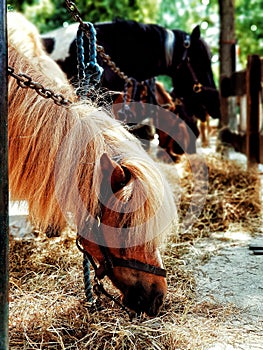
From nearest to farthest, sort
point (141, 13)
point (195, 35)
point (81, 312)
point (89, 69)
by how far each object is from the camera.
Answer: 1. point (81, 312)
2. point (89, 69)
3. point (195, 35)
4. point (141, 13)

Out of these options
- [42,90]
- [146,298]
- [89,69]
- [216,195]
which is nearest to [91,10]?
[216,195]

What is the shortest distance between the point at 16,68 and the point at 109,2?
36.4 feet

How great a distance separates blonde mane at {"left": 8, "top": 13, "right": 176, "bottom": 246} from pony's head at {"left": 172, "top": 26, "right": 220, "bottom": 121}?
3.11m

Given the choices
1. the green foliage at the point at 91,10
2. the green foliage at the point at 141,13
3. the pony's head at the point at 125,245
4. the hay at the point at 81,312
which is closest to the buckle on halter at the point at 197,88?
the hay at the point at 81,312

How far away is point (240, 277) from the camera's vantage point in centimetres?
254

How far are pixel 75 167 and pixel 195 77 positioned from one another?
3.52 metres

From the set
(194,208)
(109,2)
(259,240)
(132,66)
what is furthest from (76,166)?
(109,2)

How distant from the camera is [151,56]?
4.58 metres

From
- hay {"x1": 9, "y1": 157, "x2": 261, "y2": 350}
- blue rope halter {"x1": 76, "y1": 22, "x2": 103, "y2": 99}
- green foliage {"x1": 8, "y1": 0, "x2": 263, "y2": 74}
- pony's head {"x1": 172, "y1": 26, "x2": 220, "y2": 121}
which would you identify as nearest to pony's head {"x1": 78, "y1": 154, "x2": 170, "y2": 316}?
hay {"x1": 9, "y1": 157, "x2": 261, "y2": 350}

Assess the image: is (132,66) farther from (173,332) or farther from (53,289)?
(173,332)

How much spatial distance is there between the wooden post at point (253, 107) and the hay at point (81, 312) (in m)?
2.39

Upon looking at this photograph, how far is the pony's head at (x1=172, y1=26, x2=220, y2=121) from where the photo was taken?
193 inches

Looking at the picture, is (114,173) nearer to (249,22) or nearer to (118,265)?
(118,265)

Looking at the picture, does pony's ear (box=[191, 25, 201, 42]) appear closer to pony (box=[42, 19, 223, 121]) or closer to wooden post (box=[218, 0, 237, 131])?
pony (box=[42, 19, 223, 121])
